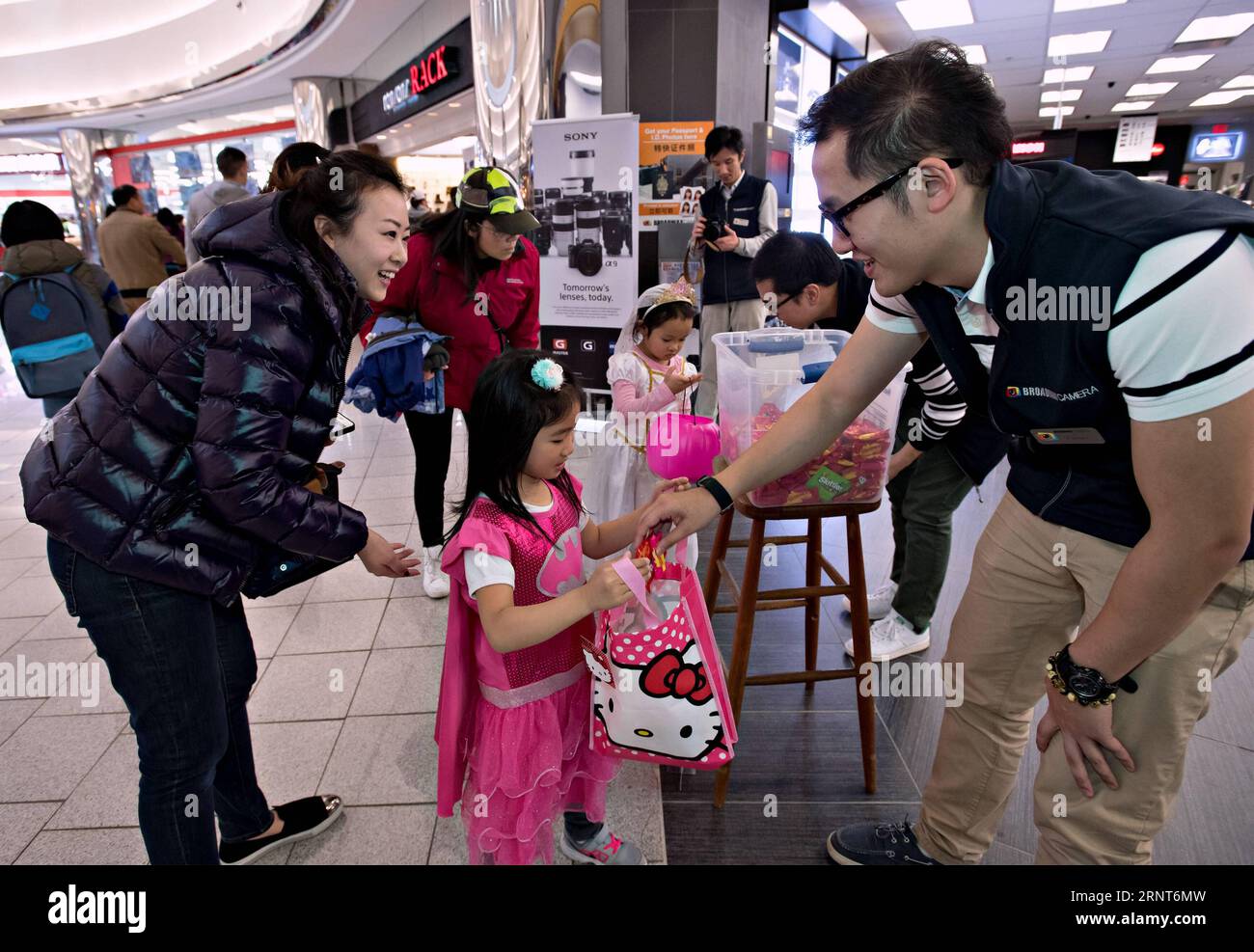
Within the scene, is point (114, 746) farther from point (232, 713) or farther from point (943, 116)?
point (943, 116)

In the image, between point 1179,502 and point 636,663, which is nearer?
point 1179,502

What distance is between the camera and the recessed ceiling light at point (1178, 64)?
9992 mm

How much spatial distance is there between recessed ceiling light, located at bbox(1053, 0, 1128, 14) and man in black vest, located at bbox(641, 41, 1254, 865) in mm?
8487

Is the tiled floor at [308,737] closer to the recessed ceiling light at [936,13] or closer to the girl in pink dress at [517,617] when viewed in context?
the girl in pink dress at [517,617]

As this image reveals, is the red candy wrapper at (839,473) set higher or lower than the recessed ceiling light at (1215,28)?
lower

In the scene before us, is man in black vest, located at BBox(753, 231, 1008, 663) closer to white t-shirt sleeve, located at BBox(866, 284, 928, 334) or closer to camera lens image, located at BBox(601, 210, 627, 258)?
white t-shirt sleeve, located at BBox(866, 284, 928, 334)

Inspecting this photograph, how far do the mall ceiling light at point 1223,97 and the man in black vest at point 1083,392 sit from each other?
1628 centimetres

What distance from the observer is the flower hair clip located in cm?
135

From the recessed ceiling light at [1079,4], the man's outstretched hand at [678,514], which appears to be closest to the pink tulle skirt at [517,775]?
the man's outstretched hand at [678,514]

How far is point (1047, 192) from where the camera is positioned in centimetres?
107

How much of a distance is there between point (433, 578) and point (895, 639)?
6.33 feet

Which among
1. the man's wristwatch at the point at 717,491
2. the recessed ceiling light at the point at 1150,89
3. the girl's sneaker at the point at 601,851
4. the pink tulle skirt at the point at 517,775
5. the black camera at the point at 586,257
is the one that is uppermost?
the recessed ceiling light at the point at 1150,89

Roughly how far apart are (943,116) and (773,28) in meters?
7.13

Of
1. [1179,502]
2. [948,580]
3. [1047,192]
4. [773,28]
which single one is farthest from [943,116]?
[773,28]
